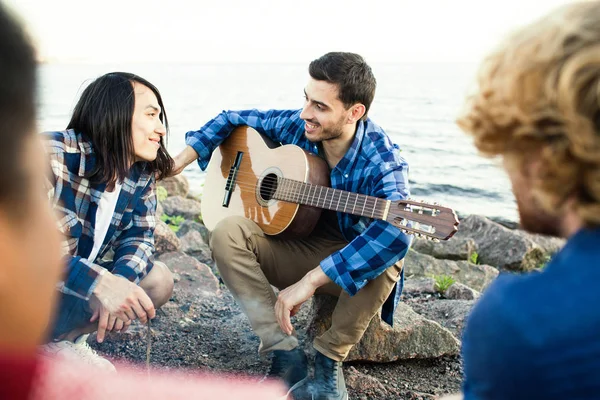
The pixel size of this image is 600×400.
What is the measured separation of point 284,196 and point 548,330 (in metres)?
2.56

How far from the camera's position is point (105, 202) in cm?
292

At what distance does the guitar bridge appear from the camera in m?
3.79

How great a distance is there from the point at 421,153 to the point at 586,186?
1682 centimetres

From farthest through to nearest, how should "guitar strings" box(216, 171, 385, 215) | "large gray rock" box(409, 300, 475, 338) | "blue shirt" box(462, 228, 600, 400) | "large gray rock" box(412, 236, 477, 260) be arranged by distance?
"large gray rock" box(412, 236, 477, 260), "large gray rock" box(409, 300, 475, 338), "guitar strings" box(216, 171, 385, 215), "blue shirt" box(462, 228, 600, 400)

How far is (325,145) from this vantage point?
3598 millimetres

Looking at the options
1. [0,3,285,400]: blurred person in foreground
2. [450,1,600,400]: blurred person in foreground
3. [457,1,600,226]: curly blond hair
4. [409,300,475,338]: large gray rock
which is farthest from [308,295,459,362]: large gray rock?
[0,3,285,400]: blurred person in foreground

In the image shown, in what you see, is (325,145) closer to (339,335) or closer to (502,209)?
(339,335)

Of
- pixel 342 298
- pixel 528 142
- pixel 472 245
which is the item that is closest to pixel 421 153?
pixel 472 245

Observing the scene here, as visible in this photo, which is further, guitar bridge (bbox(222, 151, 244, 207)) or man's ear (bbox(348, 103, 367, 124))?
guitar bridge (bbox(222, 151, 244, 207))

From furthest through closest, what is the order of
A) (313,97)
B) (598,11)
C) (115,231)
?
1. (313,97)
2. (115,231)
3. (598,11)

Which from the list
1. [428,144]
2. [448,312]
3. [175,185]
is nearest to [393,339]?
[448,312]

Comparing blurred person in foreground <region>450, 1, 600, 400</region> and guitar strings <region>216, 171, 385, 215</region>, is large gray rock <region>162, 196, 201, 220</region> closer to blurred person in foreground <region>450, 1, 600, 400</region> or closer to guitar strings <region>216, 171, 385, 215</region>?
guitar strings <region>216, 171, 385, 215</region>

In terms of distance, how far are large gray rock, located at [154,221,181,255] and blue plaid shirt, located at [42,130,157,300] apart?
165 cm

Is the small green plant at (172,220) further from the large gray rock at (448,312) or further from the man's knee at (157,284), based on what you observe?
Result: the man's knee at (157,284)
